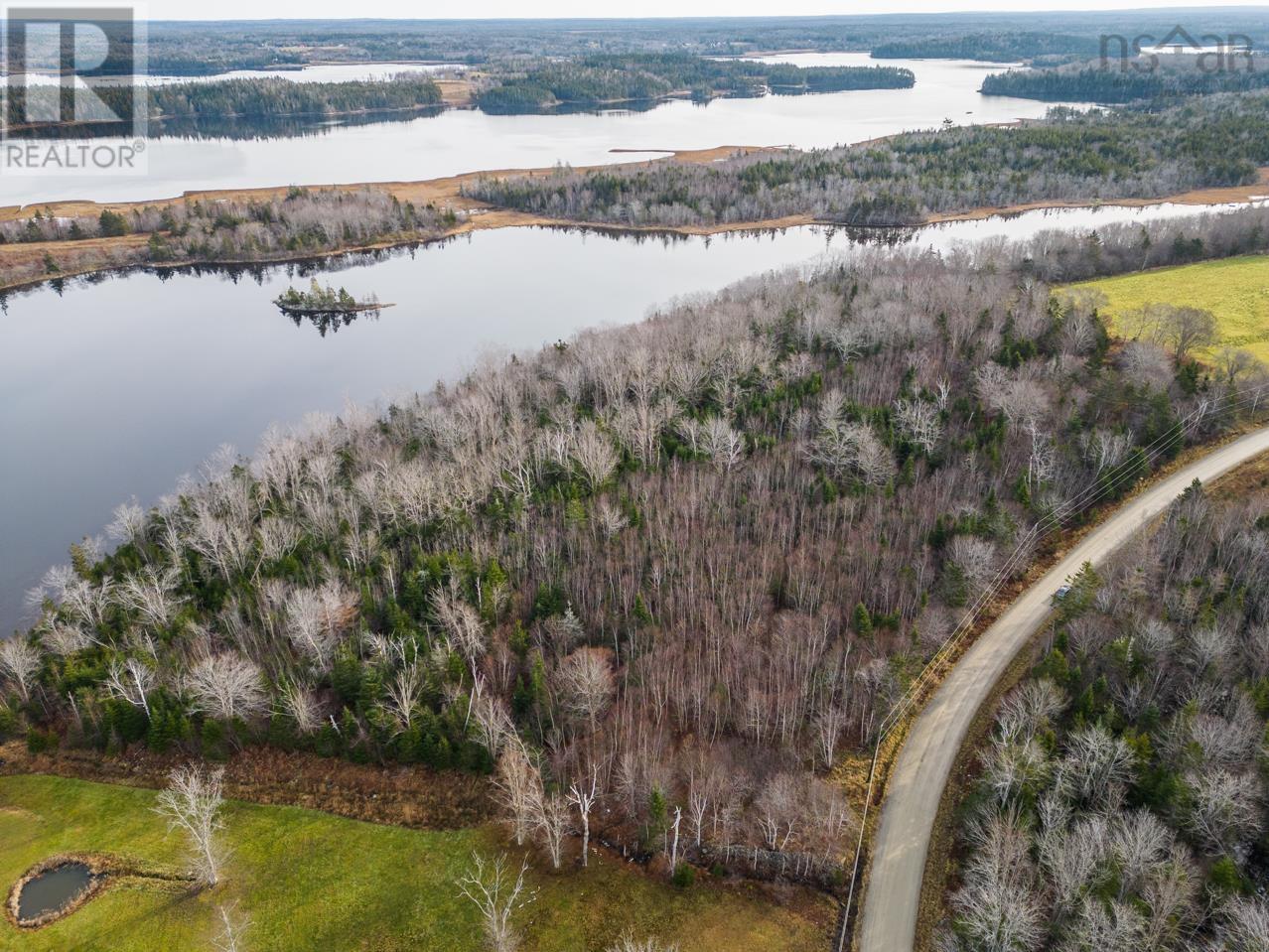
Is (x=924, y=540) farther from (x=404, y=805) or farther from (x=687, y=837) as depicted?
(x=404, y=805)

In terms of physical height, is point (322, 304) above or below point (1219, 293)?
above

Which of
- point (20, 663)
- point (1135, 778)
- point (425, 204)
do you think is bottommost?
point (1135, 778)

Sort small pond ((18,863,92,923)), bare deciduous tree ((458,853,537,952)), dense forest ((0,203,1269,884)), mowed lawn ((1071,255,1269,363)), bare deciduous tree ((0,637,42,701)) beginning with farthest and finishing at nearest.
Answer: mowed lawn ((1071,255,1269,363))
bare deciduous tree ((0,637,42,701))
dense forest ((0,203,1269,884))
small pond ((18,863,92,923))
bare deciduous tree ((458,853,537,952))

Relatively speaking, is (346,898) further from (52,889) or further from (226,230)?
(226,230)

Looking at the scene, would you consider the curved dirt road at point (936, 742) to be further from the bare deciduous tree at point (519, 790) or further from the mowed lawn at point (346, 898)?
the bare deciduous tree at point (519, 790)

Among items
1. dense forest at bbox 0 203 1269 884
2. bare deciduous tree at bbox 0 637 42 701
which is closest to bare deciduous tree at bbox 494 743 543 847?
dense forest at bbox 0 203 1269 884

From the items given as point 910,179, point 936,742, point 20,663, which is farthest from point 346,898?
point 910,179

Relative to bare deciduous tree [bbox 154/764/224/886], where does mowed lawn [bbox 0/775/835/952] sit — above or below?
below

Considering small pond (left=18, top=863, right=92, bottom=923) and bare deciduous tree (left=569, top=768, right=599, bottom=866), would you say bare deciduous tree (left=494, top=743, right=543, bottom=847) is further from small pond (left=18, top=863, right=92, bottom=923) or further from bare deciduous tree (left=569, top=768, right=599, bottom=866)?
small pond (left=18, top=863, right=92, bottom=923)
